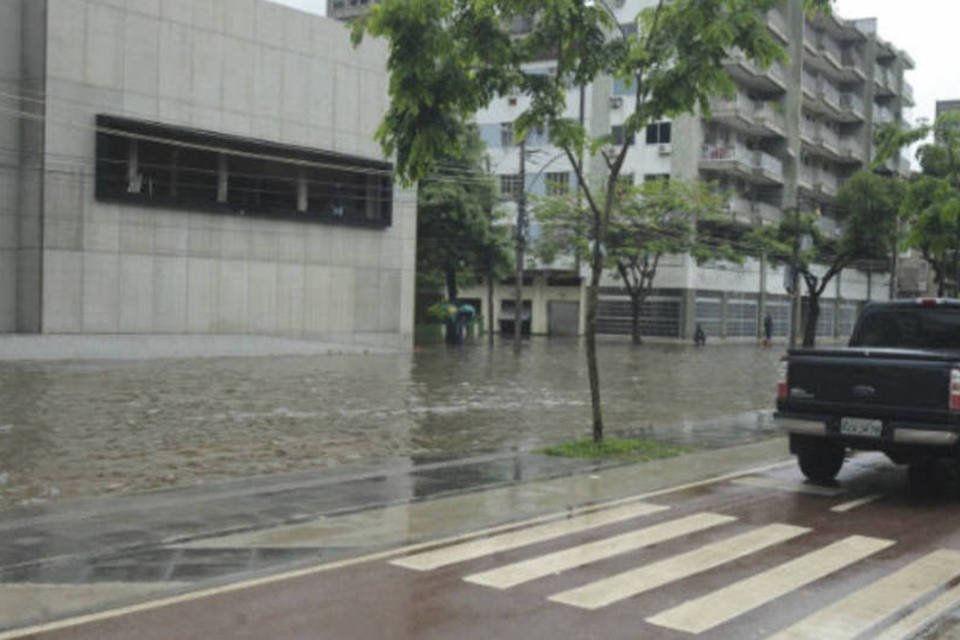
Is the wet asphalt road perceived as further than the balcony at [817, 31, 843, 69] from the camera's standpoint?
No

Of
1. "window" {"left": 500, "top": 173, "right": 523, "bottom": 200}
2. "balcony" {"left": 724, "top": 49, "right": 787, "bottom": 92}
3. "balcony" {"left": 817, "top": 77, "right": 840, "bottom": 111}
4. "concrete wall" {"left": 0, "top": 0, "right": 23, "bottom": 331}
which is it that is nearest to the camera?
"concrete wall" {"left": 0, "top": 0, "right": 23, "bottom": 331}

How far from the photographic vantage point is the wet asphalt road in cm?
596

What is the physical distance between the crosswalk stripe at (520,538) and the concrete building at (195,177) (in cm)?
2305

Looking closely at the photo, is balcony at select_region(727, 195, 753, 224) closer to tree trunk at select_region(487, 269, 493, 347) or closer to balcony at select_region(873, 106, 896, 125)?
tree trunk at select_region(487, 269, 493, 347)

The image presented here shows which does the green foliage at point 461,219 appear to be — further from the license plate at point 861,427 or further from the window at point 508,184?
the license plate at point 861,427

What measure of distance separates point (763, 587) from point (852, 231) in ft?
161

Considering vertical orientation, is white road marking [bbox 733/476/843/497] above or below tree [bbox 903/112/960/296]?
below

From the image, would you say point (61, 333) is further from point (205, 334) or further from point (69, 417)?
point (69, 417)

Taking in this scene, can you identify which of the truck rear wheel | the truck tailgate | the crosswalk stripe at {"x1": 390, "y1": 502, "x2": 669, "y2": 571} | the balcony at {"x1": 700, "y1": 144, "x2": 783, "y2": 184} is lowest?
the crosswalk stripe at {"x1": 390, "y1": 502, "x2": 669, "y2": 571}

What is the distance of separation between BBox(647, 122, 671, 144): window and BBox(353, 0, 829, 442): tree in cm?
4399

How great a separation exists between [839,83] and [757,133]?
1875 centimetres

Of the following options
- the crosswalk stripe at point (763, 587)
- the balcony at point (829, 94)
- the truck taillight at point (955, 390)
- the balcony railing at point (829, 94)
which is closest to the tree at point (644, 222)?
the balcony at point (829, 94)

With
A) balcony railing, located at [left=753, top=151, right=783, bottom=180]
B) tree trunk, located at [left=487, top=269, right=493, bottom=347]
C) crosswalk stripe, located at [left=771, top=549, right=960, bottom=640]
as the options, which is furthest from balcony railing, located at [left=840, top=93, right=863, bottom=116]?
Answer: crosswalk stripe, located at [left=771, top=549, right=960, bottom=640]

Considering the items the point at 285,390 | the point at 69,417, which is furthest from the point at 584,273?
the point at 69,417
